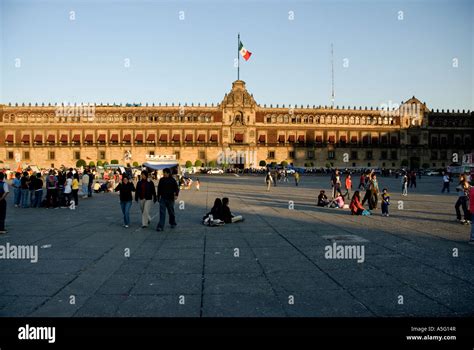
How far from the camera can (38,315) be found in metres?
4.59

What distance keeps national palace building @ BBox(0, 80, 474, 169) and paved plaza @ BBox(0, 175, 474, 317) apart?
57244 mm

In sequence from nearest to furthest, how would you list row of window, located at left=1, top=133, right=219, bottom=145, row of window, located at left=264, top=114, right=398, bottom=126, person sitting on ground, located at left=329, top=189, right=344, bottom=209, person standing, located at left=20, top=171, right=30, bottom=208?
person sitting on ground, located at left=329, top=189, right=344, bottom=209
person standing, located at left=20, top=171, right=30, bottom=208
row of window, located at left=1, top=133, right=219, bottom=145
row of window, located at left=264, top=114, right=398, bottom=126

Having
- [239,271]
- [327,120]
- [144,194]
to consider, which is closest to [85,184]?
[144,194]

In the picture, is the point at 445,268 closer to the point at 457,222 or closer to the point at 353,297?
the point at 353,297

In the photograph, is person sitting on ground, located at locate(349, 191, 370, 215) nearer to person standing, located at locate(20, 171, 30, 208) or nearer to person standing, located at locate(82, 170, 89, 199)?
person standing, located at locate(20, 171, 30, 208)

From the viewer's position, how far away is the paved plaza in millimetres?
4824

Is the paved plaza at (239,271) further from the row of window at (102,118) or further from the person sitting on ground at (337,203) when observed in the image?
the row of window at (102,118)

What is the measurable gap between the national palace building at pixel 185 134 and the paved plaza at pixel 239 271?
57.2 meters

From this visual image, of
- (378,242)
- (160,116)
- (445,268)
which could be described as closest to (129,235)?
(378,242)

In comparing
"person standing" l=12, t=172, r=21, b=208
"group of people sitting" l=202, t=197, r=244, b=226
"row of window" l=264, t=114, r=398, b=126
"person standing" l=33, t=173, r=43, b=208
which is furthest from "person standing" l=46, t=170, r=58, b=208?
"row of window" l=264, t=114, r=398, b=126

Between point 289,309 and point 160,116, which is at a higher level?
point 160,116
